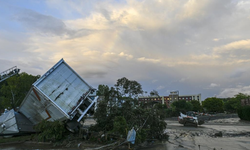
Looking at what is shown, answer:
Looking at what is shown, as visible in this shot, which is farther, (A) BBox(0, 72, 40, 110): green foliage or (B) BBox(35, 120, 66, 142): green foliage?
(A) BBox(0, 72, 40, 110): green foliage

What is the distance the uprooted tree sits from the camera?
595 inches

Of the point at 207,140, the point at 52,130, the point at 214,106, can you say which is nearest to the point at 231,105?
the point at 214,106

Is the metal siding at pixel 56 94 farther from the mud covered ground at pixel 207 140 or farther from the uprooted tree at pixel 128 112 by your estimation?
the mud covered ground at pixel 207 140

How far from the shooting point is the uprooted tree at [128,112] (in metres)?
15.1

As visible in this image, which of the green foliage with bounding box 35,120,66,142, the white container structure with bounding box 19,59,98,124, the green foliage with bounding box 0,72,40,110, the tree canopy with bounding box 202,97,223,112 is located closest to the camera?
the white container structure with bounding box 19,59,98,124

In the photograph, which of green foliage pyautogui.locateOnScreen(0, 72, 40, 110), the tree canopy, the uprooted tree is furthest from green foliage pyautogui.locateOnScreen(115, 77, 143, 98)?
the tree canopy

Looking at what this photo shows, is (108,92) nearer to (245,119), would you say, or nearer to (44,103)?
(44,103)

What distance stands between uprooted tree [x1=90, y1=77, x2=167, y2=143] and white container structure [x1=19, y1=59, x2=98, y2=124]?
3.62 feet

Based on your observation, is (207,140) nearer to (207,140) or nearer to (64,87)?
(207,140)

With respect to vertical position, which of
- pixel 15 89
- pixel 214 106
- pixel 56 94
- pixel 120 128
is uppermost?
pixel 214 106

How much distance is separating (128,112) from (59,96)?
17.2 ft

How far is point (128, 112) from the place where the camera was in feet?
49.9

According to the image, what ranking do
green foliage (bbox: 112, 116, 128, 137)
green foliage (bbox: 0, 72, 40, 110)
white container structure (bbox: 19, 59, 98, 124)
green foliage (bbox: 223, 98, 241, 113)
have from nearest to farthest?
green foliage (bbox: 112, 116, 128, 137), white container structure (bbox: 19, 59, 98, 124), green foliage (bbox: 0, 72, 40, 110), green foliage (bbox: 223, 98, 241, 113)

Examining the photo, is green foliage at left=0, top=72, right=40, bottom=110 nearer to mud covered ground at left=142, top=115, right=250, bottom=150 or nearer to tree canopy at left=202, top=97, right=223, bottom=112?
mud covered ground at left=142, top=115, right=250, bottom=150
